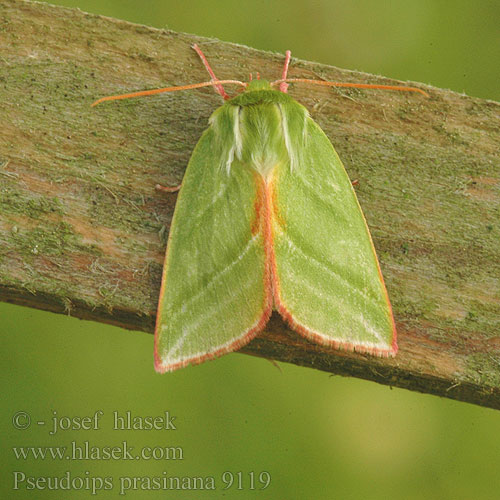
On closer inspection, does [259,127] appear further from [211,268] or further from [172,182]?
[211,268]

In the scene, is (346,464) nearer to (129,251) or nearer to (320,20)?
(129,251)

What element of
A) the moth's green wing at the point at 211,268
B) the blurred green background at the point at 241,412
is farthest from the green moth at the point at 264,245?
the blurred green background at the point at 241,412

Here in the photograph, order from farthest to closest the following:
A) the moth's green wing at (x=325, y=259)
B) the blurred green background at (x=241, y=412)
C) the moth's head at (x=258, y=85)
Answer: the blurred green background at (x=241, y=412) < the moth's head at (x=258, y=85) < the moth's green wing at (x=325, y=259)

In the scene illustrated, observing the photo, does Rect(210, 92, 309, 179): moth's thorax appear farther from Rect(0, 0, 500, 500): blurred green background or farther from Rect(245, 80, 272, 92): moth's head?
Rect(0, 0, 500, 500): blurred green background

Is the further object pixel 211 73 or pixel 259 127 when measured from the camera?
pixel 211 73

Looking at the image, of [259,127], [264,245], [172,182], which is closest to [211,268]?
[264,245]

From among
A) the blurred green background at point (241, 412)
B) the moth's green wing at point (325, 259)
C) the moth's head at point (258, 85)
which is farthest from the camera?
the blurred green background at point (241, 412)

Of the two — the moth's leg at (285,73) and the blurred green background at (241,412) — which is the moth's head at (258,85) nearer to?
the moth's leg at (285,73)

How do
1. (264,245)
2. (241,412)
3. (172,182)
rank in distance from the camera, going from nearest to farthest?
(264,245)
(172,182)
(241,412)

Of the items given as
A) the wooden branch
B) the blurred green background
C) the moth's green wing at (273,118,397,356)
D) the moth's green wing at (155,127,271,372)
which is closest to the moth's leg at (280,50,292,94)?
the wooden branch
